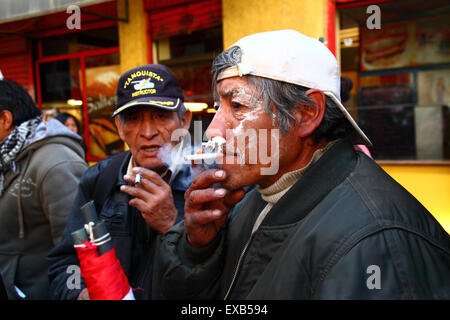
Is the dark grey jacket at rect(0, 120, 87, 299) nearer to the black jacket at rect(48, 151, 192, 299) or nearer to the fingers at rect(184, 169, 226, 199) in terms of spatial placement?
the black jacket at rect(48, 151, 192, 299)

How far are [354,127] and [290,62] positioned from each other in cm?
40

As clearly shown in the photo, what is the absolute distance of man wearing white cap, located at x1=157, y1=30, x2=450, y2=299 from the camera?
1120mm

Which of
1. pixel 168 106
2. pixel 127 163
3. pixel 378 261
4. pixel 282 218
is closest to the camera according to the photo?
pixel 378 261

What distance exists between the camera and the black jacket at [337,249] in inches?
43.0

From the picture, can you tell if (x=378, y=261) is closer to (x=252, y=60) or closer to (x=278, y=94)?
(x=278, y=94)

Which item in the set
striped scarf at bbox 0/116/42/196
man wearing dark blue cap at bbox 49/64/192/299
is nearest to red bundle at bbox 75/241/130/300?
man wearing dark blue cap at bbox 49/64/192/299

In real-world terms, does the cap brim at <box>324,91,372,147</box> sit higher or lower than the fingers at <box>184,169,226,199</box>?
higher

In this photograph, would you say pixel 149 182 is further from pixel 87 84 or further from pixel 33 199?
pixel 87 84

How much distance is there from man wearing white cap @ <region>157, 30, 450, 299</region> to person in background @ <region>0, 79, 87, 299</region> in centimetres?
126

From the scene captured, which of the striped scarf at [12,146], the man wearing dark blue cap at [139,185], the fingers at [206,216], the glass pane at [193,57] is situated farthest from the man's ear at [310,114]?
the glass pane at [193,57]

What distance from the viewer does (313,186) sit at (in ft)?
4.50

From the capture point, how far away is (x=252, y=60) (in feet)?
4.79

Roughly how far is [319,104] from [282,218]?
1.56 feet

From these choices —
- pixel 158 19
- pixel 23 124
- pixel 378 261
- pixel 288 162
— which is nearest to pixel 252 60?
pixel 288 162
